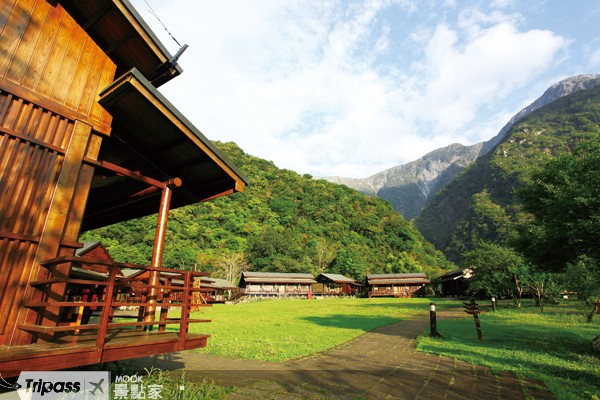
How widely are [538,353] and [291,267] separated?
A: 207 feet

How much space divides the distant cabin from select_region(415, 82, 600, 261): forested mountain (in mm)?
39128

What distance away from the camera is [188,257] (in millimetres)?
60562

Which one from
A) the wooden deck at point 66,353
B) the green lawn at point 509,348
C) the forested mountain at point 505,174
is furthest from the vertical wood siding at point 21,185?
the forested mountain at point 505,174

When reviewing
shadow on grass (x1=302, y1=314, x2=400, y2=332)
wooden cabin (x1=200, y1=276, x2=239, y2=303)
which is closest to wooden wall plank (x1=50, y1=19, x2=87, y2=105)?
shadow on grass (x1=302, y1=314, x2=400, y2=332)

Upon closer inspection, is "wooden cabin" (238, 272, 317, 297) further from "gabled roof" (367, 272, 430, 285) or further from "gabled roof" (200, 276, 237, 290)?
"gabled roof" (367, 272, 430, 285)

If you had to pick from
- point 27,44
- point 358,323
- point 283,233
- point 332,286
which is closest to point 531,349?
point 358,323

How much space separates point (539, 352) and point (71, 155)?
13.4 metres

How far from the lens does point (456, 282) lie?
52.4 m

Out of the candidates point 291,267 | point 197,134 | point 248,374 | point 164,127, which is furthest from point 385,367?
point 291,267

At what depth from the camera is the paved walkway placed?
545cm

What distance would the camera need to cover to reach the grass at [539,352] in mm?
6211

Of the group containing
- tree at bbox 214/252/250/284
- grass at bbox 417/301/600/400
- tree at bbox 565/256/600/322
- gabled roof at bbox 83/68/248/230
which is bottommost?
grass at bbox 417/301/600/400

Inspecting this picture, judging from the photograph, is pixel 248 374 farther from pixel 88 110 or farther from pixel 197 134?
pixel 88 110

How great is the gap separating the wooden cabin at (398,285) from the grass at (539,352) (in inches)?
1846
